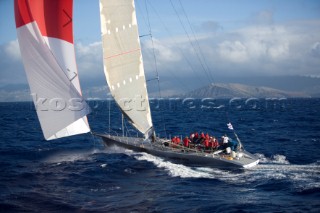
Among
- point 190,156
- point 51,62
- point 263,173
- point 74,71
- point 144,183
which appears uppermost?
point 51,62

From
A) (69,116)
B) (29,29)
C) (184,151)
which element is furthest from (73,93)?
(184,151)

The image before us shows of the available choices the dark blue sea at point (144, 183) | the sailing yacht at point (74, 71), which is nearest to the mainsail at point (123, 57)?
the sailing yacht at point (74, 71)

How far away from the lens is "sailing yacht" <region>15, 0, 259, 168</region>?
2164 centimetres

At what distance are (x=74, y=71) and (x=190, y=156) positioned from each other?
920cm

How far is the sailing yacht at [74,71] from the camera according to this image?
2164 cm

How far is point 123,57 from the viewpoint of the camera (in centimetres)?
2455

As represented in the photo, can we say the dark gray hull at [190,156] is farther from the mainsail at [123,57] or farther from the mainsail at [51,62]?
the mainsail at [51,62]

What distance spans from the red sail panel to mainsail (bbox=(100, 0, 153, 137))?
2.29 m

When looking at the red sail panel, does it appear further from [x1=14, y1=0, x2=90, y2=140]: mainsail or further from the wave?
the wave

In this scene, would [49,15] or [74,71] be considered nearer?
[49,15]

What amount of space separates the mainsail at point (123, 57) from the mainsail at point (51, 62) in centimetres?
229

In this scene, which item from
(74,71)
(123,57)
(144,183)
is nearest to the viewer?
(144,183)

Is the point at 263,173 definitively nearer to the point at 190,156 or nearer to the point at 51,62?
the point at 190,156

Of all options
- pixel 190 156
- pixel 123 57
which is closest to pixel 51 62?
pixel 123 57
